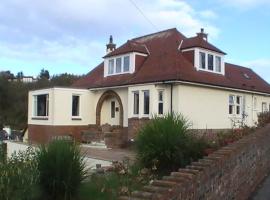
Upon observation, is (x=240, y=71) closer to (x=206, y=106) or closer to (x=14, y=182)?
(x=206, y=106)

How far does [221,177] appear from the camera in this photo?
834 cm

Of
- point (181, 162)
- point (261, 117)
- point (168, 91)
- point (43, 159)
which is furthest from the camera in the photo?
point (168, 91)

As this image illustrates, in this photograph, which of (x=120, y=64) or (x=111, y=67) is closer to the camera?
(x=120, y=64)

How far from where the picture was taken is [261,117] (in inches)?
749

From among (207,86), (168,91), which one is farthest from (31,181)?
(207,86)

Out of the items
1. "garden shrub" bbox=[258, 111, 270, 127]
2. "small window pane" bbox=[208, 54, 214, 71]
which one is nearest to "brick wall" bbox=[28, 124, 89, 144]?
"small window pane" bbox=[208, 54, 214, 71]

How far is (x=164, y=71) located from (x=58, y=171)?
1764cm

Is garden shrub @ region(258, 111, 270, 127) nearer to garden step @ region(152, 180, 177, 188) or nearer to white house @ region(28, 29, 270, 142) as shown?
white house @ region(28, 29, 270, 142)

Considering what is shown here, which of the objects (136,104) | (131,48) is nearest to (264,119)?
(136,104)

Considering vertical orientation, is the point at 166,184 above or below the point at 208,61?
below

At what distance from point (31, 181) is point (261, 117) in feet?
43.5

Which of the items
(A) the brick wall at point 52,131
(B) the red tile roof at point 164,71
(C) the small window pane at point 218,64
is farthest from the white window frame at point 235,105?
(A) the brick wall at point 52,131

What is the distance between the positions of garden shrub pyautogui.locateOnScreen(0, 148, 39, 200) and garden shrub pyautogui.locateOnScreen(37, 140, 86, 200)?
3.74 feet

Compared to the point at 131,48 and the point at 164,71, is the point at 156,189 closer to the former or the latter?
the point at 164,71
